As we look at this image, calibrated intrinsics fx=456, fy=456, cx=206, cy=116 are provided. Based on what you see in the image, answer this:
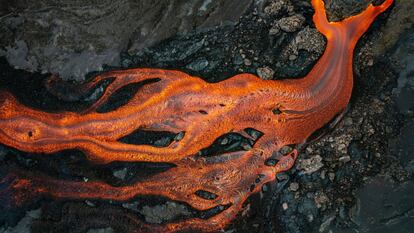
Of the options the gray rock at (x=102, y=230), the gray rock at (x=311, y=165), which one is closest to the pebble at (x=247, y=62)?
the gray rock at (x=311, y=165)

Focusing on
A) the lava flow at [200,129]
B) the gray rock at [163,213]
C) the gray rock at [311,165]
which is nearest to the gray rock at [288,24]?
the lava flow at [200,129]

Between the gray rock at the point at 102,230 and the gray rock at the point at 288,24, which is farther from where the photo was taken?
the gray rock at the point at 288,24

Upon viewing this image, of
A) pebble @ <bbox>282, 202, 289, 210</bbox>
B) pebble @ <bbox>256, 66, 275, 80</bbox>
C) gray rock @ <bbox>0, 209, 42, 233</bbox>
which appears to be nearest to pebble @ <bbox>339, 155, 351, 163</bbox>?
pebble @ <bbox>282, 202, 289, 210</bbox>

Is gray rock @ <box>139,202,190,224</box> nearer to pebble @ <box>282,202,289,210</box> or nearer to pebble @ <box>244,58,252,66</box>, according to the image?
pebble @ <box>282,202,289,210</box>

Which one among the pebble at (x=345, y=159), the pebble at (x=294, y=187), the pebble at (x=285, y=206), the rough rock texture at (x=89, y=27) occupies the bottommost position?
the pebble at (x=285, y=206)

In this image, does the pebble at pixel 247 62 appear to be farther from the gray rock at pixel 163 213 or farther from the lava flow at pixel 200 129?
the gray rock at pixel 163 213

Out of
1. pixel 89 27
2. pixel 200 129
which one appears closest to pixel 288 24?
pixel 200 129

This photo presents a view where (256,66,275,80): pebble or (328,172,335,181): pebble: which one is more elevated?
(256,66,275,80): pebble

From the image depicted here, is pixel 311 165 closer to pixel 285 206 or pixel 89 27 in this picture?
pixel 285 206

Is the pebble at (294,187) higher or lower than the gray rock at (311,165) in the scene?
lower
